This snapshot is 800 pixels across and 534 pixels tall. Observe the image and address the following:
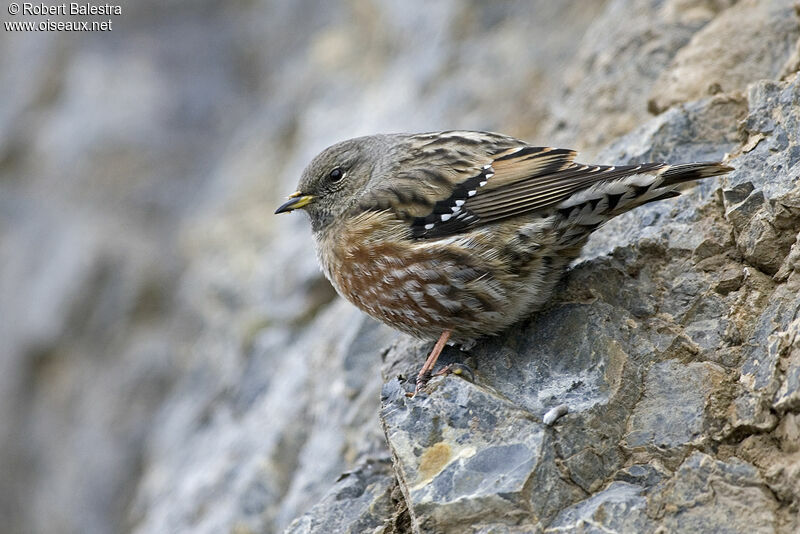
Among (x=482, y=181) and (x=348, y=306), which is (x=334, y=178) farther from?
(x=348, y=306)

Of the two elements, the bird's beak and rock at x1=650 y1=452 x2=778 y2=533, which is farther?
the bird's beak

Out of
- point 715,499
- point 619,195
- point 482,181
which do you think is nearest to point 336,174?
point 482,181

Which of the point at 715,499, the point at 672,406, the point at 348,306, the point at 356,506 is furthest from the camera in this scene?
the point at 348,306

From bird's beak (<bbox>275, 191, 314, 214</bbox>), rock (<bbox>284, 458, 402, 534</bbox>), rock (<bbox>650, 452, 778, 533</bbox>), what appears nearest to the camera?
rock (<bbox>650, 452, 778, 533</bbox>)

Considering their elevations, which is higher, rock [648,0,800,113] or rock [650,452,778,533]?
rock [648,0,800,113]

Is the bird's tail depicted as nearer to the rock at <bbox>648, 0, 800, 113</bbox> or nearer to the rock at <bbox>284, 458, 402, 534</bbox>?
the rock at <bbox>648, 0, 800, 113</bbox>

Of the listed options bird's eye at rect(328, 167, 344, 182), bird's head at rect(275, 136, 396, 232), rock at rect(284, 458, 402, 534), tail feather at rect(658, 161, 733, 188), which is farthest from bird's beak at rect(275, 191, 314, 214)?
tail feather at rect(658, 161, 733, 188)

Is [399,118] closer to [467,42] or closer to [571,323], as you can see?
[467,42]
